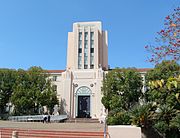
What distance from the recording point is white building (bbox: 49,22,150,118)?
42.6 m

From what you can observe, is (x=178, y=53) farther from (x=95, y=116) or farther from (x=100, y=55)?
(x=100, y=55)

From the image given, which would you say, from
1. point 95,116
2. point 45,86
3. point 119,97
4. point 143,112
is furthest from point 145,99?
point 143,112

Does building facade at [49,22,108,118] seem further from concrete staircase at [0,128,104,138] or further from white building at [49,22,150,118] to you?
concrete staircase at [0,128,104,138]

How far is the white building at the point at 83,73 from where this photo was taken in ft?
140

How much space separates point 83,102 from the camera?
1759 inches

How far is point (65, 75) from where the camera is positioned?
44250 millimetres

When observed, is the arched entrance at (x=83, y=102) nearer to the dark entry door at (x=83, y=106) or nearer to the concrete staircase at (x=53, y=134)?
the dark entry door at (x=83, y=106)

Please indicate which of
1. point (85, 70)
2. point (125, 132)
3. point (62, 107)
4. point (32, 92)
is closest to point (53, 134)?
point (125, 132)

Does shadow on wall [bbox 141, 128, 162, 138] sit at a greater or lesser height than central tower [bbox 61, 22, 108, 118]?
lesser

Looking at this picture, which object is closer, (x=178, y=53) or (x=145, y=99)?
(x=178, y=53)

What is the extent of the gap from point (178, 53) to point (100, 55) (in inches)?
1626

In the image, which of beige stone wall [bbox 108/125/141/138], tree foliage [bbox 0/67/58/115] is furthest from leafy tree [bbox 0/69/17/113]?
beige stone wall [bbox 108/125/141/138]

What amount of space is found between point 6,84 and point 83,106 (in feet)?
47.6

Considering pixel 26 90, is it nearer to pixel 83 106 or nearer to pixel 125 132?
pixel 83 106
